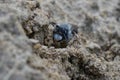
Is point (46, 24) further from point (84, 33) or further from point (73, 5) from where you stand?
point (73, 5)

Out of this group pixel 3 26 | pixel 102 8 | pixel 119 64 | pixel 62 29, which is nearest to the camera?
pixel 3 26

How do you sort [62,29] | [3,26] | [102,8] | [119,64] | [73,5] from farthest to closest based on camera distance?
[102,8], [73,5], [119,64], [62,29], [3,26]

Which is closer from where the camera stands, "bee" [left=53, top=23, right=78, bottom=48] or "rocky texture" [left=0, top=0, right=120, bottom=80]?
"rocky texture" [left=0, top=0, right=120, bottom=80]

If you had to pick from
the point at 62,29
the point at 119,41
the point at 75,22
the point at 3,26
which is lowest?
the point at 119,41

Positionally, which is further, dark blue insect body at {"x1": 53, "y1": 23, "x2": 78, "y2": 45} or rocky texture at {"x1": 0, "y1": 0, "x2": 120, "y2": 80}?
dark blue insect body at {"x1": 53, "y1": 23, "x2": 78, "y2": 45}

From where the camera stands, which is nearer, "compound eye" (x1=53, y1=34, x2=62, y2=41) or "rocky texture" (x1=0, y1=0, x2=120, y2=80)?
"rocky texture" (x1=0, y1=0, x2=120, y2=80)

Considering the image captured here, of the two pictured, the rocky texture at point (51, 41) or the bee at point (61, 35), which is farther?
the bee at point (61, 35)

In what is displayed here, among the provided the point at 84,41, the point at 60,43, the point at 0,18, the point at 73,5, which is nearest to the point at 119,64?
the point at 84,41

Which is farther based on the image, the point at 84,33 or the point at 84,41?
the point at 84,33
